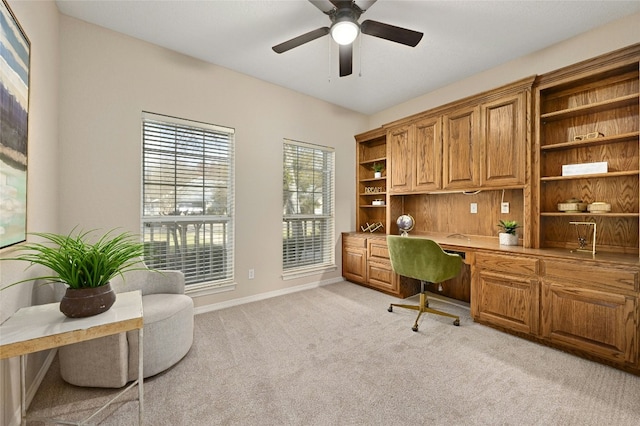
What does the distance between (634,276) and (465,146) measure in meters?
1.82

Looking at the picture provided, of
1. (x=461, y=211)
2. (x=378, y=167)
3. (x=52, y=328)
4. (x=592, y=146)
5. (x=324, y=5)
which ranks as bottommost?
(x=52, y=328)

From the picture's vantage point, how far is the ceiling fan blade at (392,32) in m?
2.01

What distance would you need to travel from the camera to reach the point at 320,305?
10.7 feet

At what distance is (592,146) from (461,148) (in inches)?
43.4

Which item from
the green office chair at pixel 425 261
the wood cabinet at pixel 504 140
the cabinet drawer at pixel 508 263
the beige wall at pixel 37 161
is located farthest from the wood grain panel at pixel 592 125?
the beige wall at pixel 37 161

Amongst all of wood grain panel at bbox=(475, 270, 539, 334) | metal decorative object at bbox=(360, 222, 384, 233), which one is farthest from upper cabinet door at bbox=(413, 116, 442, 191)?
wood grain panel at bbox=(475, 270, 539, 334)

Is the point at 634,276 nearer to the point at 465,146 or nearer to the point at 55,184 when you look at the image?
the point at 465,146

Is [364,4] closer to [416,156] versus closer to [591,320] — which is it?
[416,156]

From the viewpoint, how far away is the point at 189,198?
2.99m

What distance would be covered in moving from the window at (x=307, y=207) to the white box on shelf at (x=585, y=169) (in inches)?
109

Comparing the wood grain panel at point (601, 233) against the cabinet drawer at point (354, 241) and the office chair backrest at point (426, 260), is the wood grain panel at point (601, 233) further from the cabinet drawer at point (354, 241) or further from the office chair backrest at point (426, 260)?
the cabinet drawer at point (354, 241)

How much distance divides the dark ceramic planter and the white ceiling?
7.41 feet

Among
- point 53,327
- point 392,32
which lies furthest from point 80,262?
point 392,32

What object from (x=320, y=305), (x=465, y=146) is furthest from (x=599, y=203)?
(x=320, y=305)
